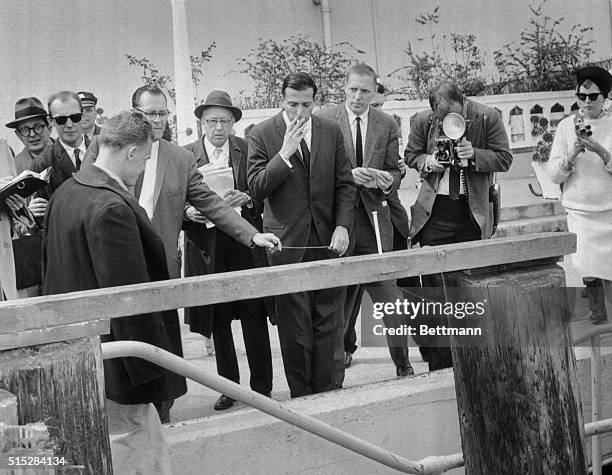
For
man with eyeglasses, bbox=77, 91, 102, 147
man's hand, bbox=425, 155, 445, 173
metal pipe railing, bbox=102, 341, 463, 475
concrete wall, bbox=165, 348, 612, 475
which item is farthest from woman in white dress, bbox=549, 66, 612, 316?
man with eyeglasses, bbox=77, 91, 102, 147

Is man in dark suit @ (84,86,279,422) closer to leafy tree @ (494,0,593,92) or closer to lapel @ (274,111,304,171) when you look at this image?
lapel @ (274,111,304,171)

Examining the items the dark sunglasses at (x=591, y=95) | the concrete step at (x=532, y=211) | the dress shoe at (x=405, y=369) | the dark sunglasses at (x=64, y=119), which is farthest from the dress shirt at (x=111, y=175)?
the concrete step at (x=532, y=211)

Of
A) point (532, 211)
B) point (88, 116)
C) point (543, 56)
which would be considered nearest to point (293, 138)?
point (88, 116)

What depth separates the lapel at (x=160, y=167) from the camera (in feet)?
15.3

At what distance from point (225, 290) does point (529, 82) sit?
10.9 m

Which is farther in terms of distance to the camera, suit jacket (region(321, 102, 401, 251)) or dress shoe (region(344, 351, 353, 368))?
dress shoe (region(344, 351, 353, 368))

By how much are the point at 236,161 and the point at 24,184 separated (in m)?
1.52

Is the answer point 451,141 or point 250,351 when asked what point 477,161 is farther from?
point 250,351

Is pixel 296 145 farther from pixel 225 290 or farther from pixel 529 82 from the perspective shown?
pixel 529 82

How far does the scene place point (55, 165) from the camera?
5.07 m

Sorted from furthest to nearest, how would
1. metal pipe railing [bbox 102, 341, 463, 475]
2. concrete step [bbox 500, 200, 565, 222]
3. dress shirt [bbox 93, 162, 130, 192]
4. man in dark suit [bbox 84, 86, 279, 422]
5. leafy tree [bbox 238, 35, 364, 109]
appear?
leafy tree [bbox 238, 35, 364, 109], concrete step [bbox 500, 200, 565, 222], man in dark suit [bbox 84, 86, 279, 422], dress shirt [bbox 93, 162, 130, 192], metal pipe railing [bbox 102, 341, 463, 475]

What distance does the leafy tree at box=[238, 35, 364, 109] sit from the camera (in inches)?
463

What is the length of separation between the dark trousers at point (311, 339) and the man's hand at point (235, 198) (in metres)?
0.67

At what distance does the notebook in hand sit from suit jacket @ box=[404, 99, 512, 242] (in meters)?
2.35
